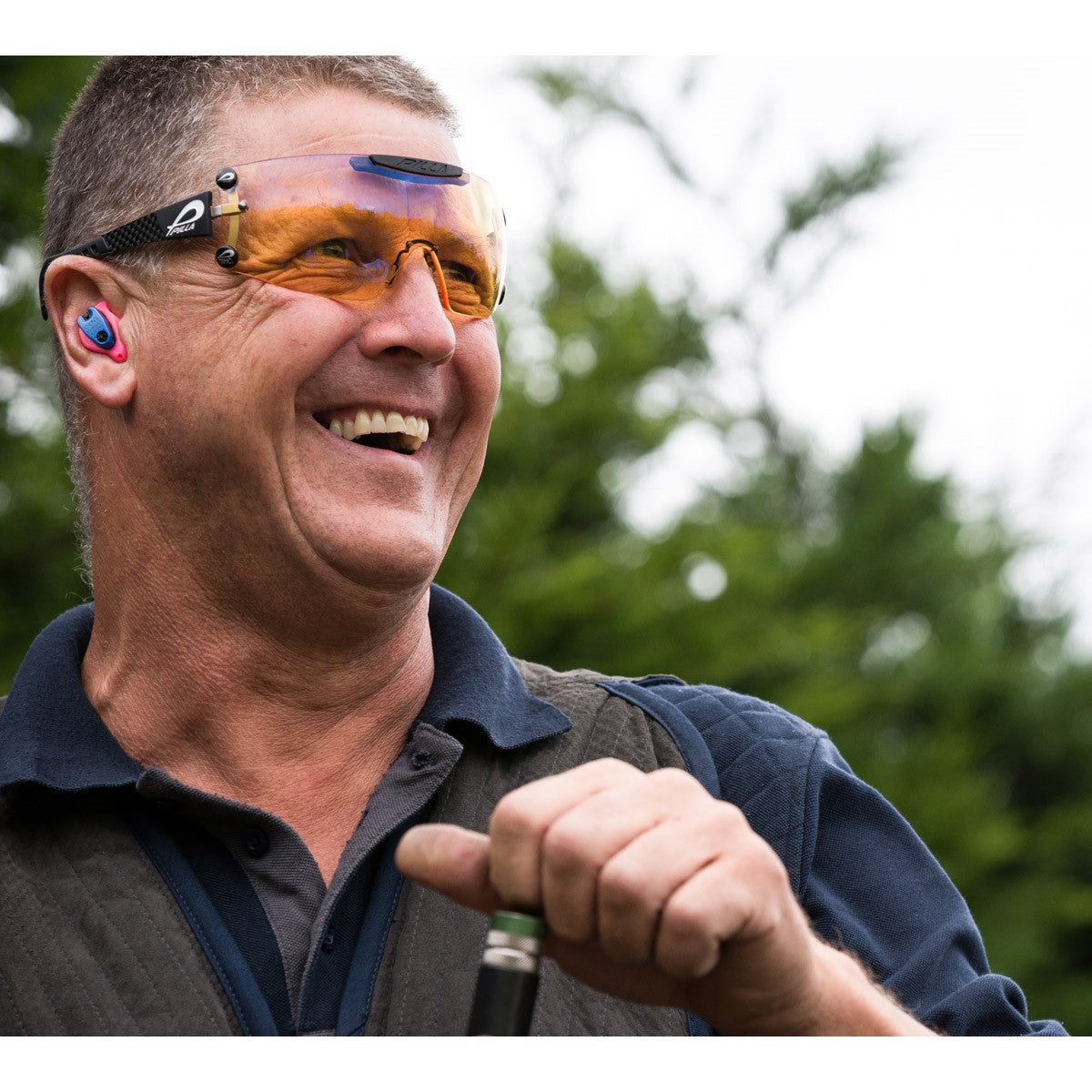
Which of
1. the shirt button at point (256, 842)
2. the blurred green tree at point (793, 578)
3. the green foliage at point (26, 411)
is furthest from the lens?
the blurred green tree at point (793, 578)

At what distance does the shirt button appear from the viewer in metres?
2.01

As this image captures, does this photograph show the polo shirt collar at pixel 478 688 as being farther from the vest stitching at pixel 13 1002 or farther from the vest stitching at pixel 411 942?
the vest stitching at pixel 13 1002

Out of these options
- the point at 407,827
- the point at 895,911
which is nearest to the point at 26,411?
the point at 407,827

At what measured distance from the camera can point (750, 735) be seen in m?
2.18

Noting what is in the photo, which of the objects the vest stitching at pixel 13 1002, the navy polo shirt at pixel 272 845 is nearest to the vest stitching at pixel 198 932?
the navy polo shirt at pixel 272 845

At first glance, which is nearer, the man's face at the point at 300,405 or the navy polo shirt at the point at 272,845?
the navy polo shirt at the point at 272,845

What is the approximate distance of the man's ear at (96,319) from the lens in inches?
90.5

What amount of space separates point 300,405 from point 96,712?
1.81 feet

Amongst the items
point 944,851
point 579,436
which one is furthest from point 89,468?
point 944,851

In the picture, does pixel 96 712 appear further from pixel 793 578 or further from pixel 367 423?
pixel 793 578

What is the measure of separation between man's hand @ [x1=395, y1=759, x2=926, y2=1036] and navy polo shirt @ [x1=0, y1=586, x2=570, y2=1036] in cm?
59

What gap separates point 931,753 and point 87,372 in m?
8.71

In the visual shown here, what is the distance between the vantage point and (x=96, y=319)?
233 centimetres

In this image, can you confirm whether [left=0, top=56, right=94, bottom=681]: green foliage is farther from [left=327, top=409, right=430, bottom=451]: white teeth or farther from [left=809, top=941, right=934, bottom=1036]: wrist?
[left=809, top=941, right=934, bottom=1036]: wrist
